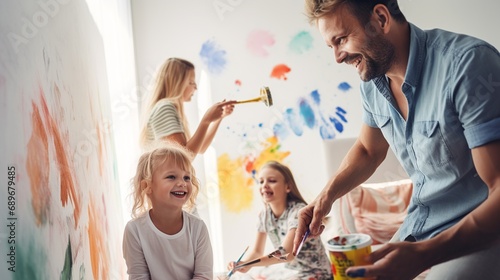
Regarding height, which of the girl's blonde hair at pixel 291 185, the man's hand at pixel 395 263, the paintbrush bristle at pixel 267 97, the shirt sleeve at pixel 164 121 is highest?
the paintbrush bristle at pixel 267 97

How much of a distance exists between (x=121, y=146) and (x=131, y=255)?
936mm

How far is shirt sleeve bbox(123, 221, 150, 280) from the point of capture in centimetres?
149

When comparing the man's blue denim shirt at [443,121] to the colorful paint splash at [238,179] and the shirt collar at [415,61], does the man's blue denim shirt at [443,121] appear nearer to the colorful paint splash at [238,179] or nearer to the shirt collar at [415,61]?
the shirt collar at [415,61]

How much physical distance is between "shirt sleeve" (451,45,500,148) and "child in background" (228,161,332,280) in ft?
3.78

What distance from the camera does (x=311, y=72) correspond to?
3.15 metres

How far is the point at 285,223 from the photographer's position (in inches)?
88.0

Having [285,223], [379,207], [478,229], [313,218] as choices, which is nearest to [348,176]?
[313,218]

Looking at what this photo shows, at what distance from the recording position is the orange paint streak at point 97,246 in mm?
1620

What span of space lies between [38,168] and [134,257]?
455 mm

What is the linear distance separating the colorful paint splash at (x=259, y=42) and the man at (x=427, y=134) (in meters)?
1.87

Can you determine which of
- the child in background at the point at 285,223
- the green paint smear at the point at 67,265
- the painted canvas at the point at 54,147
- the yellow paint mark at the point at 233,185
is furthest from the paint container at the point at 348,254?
the yellow paint mark at the point at 233,185

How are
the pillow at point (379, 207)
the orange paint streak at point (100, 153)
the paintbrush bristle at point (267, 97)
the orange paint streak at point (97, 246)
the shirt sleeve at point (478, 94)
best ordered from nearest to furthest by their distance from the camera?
1. the shirt sleeve at point (478, 94)
2. the orange paint streak at point (97, 246)
3. the orange paint streak at point (100, 153)
4. the paintbrush bristle at point (267, 97)
5. the pillow at point (379, 207)

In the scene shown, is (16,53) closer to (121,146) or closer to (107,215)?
(107,215)

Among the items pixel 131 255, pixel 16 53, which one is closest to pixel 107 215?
pixel 131 255
